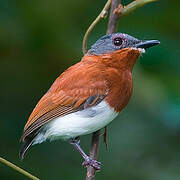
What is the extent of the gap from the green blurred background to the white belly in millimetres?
534

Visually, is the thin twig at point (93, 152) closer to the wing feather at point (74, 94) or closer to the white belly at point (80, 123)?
the white belly at point (80, 123)

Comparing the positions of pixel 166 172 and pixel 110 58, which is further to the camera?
pixel 166 172

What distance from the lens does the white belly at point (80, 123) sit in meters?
4.17

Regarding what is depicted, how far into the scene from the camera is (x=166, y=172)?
5141 millimetres

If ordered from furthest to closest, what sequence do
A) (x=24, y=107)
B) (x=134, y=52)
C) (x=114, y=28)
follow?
(x=24, y=107) → (x=134, y=52) → (x=114, y=28)

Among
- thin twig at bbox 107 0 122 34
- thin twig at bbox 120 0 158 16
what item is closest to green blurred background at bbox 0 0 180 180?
thin twig at bbox 107 0 122 34

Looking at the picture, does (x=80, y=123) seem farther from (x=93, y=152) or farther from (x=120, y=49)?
(x=120, y=49)

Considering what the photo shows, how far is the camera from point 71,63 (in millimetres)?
5121

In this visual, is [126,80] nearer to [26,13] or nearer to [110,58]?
[110,58]

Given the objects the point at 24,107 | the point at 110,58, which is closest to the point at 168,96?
the point at 110,58

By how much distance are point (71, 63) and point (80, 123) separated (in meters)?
1.06

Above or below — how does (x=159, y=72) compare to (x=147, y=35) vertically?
below

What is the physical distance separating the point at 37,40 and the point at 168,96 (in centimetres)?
136

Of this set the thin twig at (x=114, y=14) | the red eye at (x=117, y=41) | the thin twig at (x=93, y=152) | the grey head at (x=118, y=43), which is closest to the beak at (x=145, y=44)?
the grey head at (x=118, y=43)
